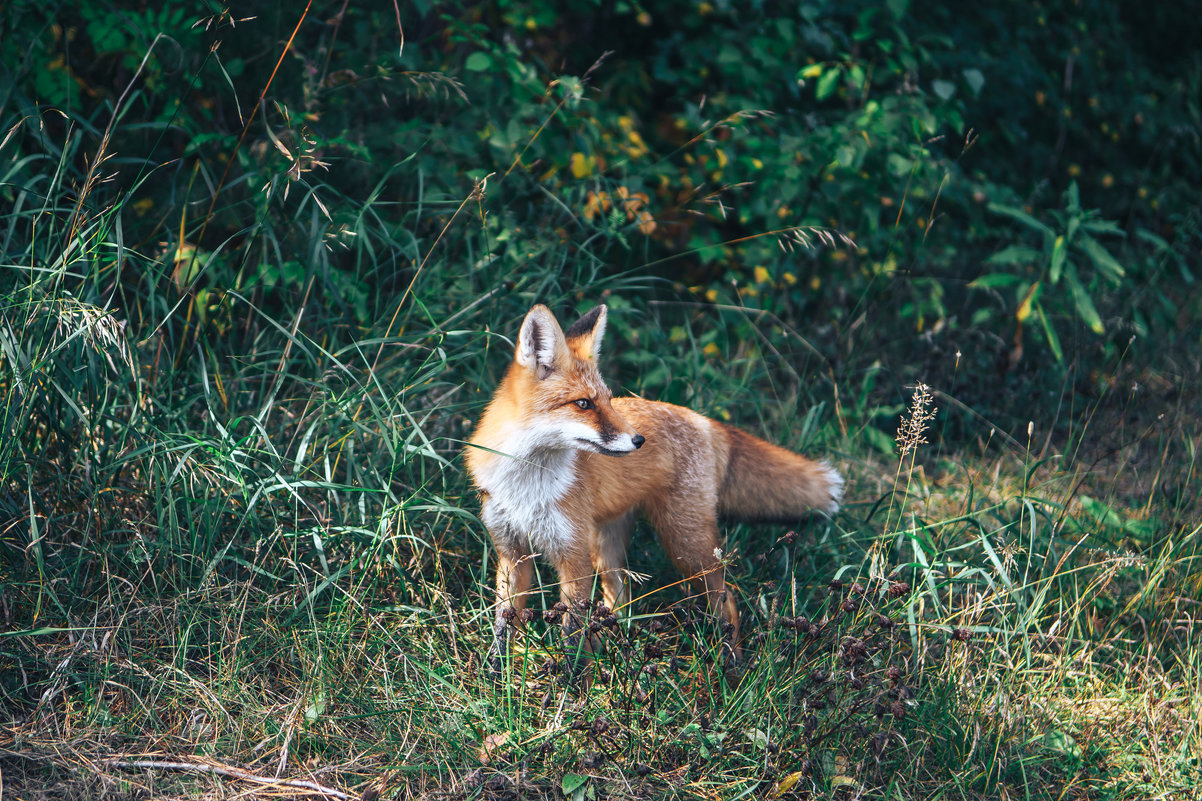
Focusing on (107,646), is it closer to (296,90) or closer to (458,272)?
(458,272)

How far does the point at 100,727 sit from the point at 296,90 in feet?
9.98

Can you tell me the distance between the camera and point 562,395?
9.76 ft

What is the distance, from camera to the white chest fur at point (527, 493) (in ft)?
9.71

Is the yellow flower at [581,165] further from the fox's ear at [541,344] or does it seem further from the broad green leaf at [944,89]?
the broad green leaf at [944,89]

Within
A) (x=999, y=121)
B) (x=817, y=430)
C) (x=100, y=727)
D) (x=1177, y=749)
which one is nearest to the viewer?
(x=100, y=727)

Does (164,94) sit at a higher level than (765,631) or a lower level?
higher

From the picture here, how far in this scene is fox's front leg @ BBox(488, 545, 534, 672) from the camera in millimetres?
2802

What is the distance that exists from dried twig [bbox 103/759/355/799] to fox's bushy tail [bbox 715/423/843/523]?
5.82 feet

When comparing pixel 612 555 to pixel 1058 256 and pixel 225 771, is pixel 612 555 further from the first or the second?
pixel 1058 256

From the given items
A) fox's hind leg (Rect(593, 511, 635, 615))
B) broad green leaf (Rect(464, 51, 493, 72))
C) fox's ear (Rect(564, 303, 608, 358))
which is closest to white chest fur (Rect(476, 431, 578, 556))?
fox's ear (Rect(564, 303, 608, 358))

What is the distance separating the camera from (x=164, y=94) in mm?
4238

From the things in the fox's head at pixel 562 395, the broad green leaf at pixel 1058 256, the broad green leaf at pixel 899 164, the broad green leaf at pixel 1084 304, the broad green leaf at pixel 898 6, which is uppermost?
the broad green leaf at pixel 898 6

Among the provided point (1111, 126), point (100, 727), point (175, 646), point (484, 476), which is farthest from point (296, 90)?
point (1111, 126)

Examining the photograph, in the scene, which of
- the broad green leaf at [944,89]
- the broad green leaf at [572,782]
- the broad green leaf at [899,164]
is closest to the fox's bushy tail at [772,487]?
the broad green leaf at [572,782]
